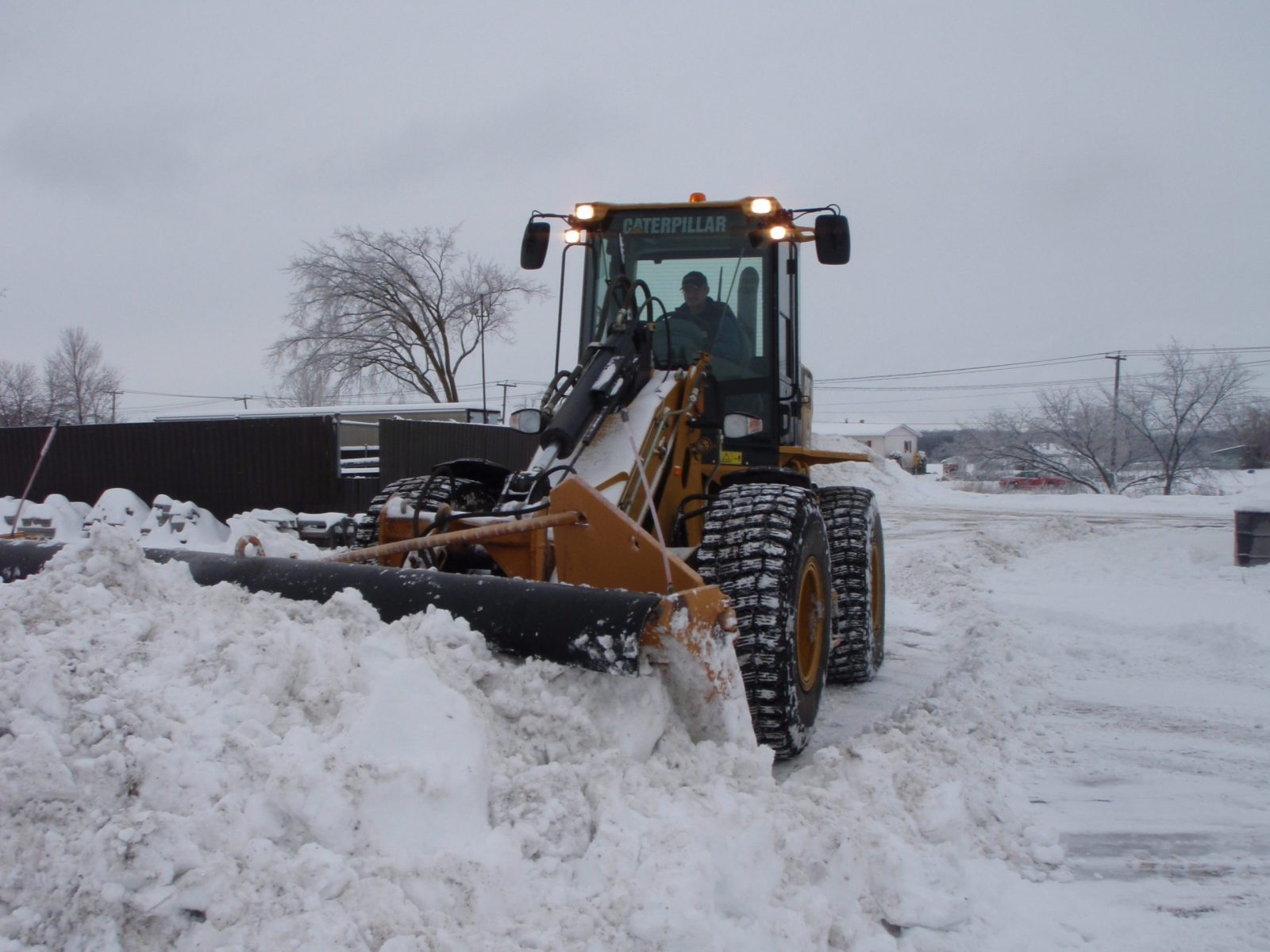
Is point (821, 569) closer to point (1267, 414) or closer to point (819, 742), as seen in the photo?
point (819, 742)

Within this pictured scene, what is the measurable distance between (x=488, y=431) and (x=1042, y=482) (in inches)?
1093

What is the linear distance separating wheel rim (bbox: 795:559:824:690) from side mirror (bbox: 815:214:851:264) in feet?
5.67

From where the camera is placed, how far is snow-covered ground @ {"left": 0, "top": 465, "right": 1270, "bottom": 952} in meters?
1.99

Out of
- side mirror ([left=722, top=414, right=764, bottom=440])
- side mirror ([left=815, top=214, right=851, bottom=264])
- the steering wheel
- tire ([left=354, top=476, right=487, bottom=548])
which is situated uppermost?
side mirror ([left=815, top=214, right=851, bottom=264])

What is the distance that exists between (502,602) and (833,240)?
3058 mm

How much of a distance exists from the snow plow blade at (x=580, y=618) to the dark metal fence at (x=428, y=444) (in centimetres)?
785

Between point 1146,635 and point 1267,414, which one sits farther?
point 1267,414

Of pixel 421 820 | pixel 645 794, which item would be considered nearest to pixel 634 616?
pixel 645 794

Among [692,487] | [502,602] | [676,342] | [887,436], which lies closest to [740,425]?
[692,487]

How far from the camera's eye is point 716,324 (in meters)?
5.24

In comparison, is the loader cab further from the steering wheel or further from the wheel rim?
the wheel rim

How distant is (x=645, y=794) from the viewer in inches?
99.6

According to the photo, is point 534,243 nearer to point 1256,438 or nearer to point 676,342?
point 676,342

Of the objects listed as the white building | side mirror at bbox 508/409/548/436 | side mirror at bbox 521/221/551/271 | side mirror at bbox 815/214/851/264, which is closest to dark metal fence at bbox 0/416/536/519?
side mirror at bbox 521/221/551/271
